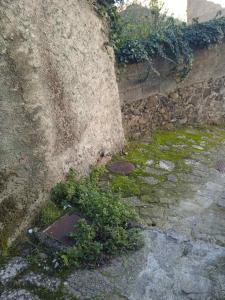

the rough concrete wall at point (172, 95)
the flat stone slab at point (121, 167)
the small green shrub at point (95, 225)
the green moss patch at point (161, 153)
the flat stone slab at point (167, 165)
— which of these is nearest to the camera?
the small green shrub at point (95, 225)

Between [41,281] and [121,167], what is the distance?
2133mm

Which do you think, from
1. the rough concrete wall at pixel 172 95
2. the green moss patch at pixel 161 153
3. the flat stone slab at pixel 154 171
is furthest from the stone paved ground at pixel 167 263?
the rough concrete wall at pixel 172 95

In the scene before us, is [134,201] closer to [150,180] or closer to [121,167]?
[150,180]

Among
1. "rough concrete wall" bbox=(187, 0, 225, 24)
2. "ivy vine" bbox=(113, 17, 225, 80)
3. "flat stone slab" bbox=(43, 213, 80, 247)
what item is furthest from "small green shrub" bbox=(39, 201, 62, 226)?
"rough concrete wall" bbox=(187, 0, 225, 24)

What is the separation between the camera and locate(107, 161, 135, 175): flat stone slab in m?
4.32

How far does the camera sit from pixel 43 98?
3.19 m

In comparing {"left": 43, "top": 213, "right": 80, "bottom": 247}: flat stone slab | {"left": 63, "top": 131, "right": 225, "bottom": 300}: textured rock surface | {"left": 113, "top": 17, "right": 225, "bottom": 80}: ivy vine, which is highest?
{"left": 113, "top": 17, "right": 225, "bottom": 80}: ivy vine

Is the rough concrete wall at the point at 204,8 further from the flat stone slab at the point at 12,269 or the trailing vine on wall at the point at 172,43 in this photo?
the flat stone slab at the point at 12,269

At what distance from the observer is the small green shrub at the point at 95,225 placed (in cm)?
270

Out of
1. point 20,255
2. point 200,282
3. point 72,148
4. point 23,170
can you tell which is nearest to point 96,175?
point 72,148

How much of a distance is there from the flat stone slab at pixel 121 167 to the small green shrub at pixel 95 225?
81 centimetres

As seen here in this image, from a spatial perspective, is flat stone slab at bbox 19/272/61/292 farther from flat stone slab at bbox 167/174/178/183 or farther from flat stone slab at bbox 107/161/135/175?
flat stone slab at bbox 167/174/178/183

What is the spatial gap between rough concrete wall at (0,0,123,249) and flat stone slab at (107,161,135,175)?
292 millimetres

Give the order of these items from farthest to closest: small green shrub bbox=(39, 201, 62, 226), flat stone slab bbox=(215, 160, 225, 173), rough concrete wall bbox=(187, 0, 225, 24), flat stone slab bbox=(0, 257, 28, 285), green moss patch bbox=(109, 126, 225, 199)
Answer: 1. rough concrete wall bbox=(187, 0, 225, 24)
2. flat stone slab bbox=(215, 160, 225, 173)
3. green moss patch bbox=(109, 126, 225, 199)
4. small green shrub bbox=(39, 201, 62, 226)
5. flat stone slab bbox=(0, 257, 28, 285)
